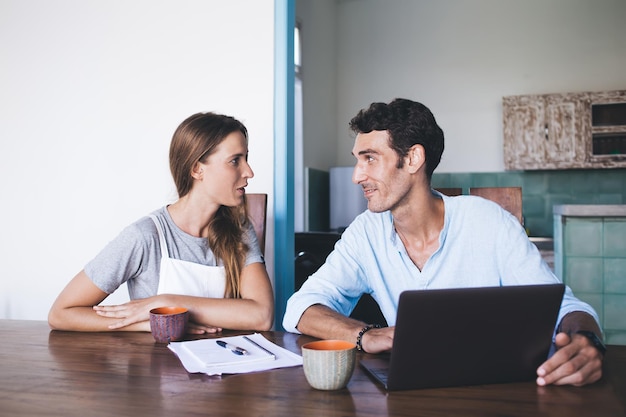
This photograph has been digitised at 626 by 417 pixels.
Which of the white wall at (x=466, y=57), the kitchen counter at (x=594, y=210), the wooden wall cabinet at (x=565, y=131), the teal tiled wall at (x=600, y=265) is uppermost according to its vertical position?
the white wall at (x=466, y=57)

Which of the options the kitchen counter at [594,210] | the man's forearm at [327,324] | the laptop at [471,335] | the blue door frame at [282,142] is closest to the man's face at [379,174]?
the man's forearm at [327,324]

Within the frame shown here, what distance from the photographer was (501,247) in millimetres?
1498

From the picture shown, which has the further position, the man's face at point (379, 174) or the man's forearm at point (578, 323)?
the man's face at point (379, 174)

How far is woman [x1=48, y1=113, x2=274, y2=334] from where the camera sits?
58.0 inches

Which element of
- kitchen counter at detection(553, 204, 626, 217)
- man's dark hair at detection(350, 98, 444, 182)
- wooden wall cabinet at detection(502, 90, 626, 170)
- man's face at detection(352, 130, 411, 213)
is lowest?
kitchen counter at detection(553, 204, 626, 217)

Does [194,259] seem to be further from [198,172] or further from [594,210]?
[594,210]

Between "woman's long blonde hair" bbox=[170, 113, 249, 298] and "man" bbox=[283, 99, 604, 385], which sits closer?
"man" bbox=[283, 99, 604, 385]

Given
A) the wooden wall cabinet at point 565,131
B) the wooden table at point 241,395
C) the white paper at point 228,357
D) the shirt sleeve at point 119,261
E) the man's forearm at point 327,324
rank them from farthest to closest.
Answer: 1. the wooden wall cabinet at point 565,131
2. the shirt sleeve at point 119,261
3. the man's forearm at point 327,324
4. the white paper at point 228,357
5. the wooden table at point 241,395

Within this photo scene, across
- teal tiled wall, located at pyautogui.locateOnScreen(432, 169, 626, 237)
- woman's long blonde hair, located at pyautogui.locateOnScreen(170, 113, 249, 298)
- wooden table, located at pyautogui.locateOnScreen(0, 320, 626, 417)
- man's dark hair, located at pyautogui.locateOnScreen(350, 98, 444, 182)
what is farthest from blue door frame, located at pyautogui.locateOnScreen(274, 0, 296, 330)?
teal tiled wall, located at pyautogui.locateOnScreen(432, 169, 626, 237)

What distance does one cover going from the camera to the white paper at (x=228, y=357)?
3.48ft

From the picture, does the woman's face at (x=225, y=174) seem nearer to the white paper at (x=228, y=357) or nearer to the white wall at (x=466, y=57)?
the white paper at (x=228, y=357)

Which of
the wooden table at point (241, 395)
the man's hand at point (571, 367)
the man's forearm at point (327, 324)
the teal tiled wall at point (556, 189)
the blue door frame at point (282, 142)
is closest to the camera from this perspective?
the wooden table at point (241, 395)

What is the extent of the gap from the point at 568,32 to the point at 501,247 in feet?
16.8

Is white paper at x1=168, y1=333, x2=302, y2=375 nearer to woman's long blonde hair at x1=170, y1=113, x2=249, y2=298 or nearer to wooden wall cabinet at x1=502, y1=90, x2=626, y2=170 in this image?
woman's long blonde hair at x1=170, y1=113, x2=249, y2=298
